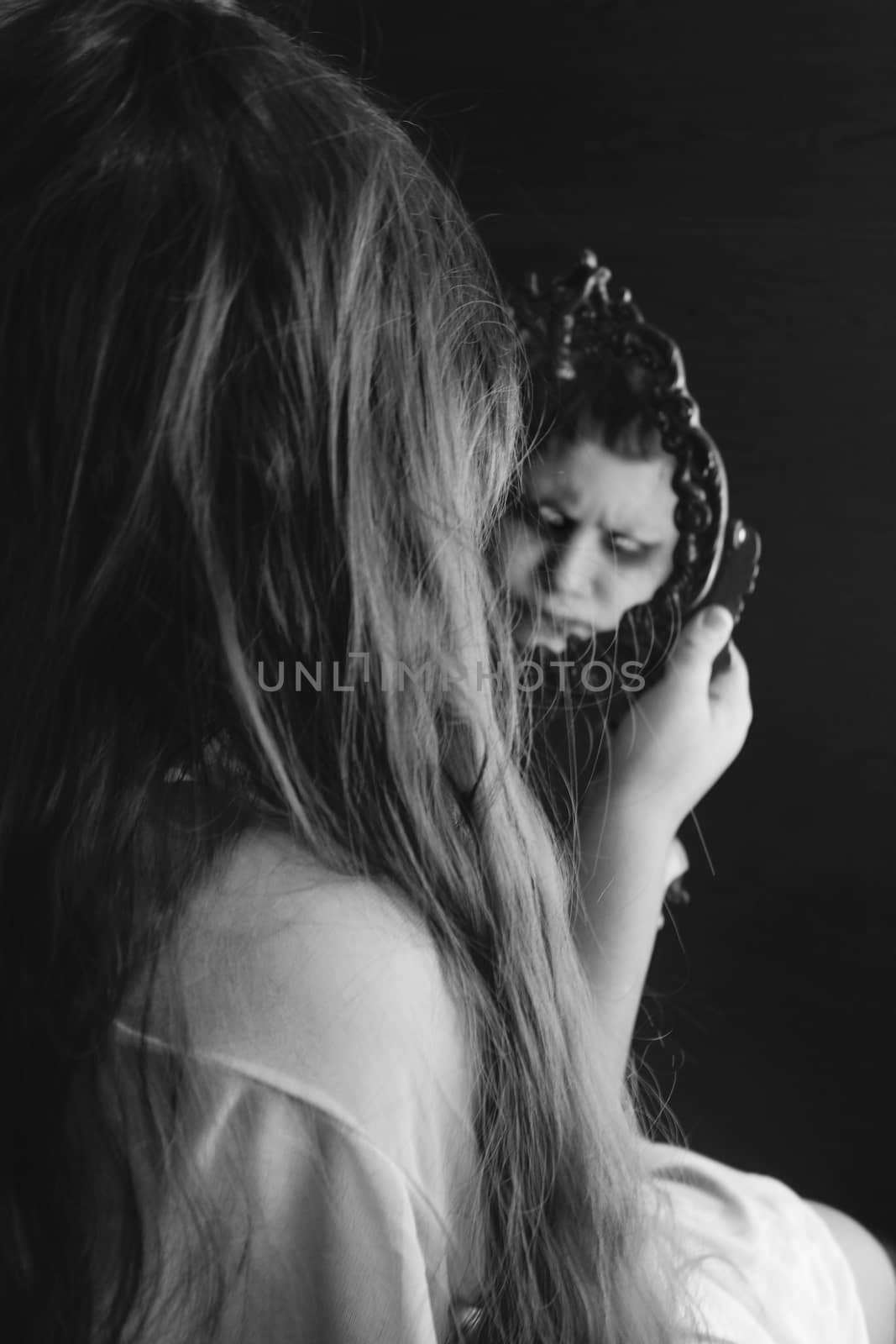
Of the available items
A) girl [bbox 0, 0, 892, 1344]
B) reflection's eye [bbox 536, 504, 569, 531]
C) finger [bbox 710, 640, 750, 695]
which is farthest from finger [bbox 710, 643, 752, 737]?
girl [bbox 0, 0, 892, 1344]

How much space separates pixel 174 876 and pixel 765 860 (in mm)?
492

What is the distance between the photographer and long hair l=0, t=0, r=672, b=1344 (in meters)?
0.40

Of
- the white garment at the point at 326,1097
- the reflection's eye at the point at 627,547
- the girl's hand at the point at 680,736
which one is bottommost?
the white garment at the point at 326,1097

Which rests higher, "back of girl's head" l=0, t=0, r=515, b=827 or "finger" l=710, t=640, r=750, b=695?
"back of girl's head" l=0, t=0, r=515, b=827

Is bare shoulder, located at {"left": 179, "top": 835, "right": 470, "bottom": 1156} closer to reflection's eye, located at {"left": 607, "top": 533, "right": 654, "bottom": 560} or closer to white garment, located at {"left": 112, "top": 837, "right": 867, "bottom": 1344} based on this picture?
white garment, located at {"left": 112, "top": 837, "right": 867, "bottom": 1344}

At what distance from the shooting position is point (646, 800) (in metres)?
0.74

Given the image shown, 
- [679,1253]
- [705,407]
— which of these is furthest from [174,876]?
[705,407]

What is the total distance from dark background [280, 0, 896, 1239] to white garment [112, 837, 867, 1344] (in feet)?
1.35

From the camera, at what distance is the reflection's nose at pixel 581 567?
2.45 ft

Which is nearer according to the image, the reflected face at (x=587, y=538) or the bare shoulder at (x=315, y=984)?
the bare shoulder at (x=315, y=984)

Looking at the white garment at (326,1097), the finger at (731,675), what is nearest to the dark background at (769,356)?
the finger at (731,675)

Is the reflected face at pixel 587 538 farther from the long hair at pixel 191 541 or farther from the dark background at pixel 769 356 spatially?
the long hair at pixel 191 541

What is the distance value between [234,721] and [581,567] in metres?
0.36

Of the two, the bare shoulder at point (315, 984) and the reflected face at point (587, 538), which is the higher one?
the reflected face at point (587, 538)
